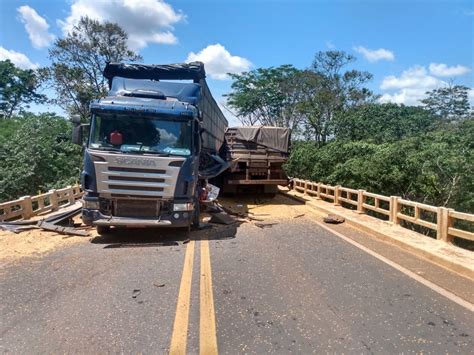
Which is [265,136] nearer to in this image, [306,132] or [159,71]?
[159,71]

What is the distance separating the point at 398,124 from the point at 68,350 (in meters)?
44.2

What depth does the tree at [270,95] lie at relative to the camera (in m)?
40.7

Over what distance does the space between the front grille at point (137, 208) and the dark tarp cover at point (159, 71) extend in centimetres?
481

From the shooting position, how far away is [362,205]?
13.0m

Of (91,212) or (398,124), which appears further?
(398,124)

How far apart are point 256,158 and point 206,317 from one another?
12.0m

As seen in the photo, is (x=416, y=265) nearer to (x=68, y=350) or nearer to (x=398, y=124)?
(x=68, y=350)

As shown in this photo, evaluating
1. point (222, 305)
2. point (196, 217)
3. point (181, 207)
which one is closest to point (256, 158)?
point (196, 217)

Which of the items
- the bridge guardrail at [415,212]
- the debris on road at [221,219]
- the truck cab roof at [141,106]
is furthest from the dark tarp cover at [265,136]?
the truck cab roof at [141,106]

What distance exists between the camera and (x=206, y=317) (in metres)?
4.65

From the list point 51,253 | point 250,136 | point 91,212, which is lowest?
point 51,253

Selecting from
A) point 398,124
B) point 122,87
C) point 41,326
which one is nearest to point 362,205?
point 122,87

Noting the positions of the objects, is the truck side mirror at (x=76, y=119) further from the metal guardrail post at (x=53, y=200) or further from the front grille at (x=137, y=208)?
the metal guardrail post at (x=53, y=200)

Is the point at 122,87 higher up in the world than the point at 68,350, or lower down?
higher up
